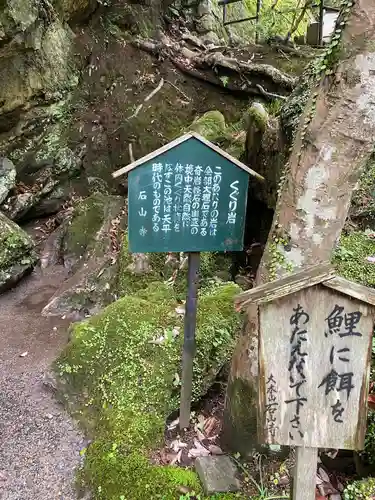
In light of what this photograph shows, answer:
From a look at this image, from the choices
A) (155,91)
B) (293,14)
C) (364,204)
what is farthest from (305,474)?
(293,14)

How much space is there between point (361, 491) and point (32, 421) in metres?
3.05

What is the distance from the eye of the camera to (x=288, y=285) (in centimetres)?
209

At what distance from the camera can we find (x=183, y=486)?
3195 millimetres

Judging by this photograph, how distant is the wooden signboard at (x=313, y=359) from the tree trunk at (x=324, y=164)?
0.94m

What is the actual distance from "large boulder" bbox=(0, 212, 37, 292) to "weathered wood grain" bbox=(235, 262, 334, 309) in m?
5.75

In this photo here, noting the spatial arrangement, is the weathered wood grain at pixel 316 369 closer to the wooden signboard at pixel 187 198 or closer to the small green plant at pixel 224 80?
the wooden signboard at pixel 187 198

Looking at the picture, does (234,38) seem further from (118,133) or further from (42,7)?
(42,7)

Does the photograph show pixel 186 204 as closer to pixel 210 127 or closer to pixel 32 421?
Result: pixel 32 421

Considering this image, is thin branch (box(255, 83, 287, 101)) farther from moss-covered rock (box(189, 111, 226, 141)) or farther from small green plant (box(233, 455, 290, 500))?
small green plant (box(233, 455, 290, 500))

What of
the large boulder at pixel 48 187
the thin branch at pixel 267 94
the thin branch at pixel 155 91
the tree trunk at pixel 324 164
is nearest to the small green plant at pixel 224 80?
the thin branch at pixel 267 94

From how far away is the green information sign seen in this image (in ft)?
10.4

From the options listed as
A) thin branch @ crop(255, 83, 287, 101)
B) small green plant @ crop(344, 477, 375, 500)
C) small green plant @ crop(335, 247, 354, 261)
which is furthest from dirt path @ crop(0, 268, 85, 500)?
thin branch @ crop(255, 83, 287, 101)

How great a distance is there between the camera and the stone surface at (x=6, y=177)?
8266 mm

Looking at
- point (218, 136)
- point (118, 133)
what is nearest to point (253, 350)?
point (218, 136)
